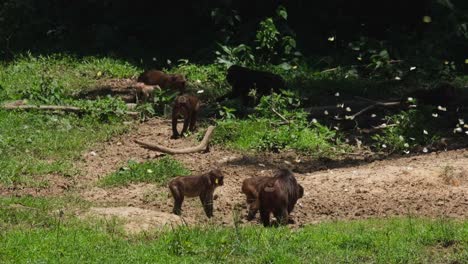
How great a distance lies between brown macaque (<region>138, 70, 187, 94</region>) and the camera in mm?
17359

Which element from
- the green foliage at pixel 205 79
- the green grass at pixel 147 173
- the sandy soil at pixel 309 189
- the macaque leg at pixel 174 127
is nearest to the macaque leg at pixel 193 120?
the macaque leg at pixel 174 127

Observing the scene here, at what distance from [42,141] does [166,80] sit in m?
3.47

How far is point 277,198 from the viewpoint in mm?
10773

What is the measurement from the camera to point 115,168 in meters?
13.7

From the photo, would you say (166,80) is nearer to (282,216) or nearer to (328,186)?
(328,186)

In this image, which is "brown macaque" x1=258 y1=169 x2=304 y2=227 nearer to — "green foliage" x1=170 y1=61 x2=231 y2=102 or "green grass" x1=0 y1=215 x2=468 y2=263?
"green grass" x1=0 y1=215 x2=468 y2=263

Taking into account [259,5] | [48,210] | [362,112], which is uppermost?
[259,5]

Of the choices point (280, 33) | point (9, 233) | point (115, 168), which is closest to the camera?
point (9, 233)

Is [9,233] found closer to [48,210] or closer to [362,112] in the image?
[48,210]

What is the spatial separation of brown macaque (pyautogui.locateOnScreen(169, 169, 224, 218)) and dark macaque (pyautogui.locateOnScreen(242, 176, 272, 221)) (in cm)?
34

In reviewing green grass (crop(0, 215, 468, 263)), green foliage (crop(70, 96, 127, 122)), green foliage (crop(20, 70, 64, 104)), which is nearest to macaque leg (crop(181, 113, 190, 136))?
green foliage (crop(70, 96, 127, 122))

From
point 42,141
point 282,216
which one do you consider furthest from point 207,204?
point 42,141

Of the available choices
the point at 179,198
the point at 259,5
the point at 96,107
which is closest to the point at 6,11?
the point at 259,5

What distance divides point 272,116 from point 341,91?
245 centimetres
